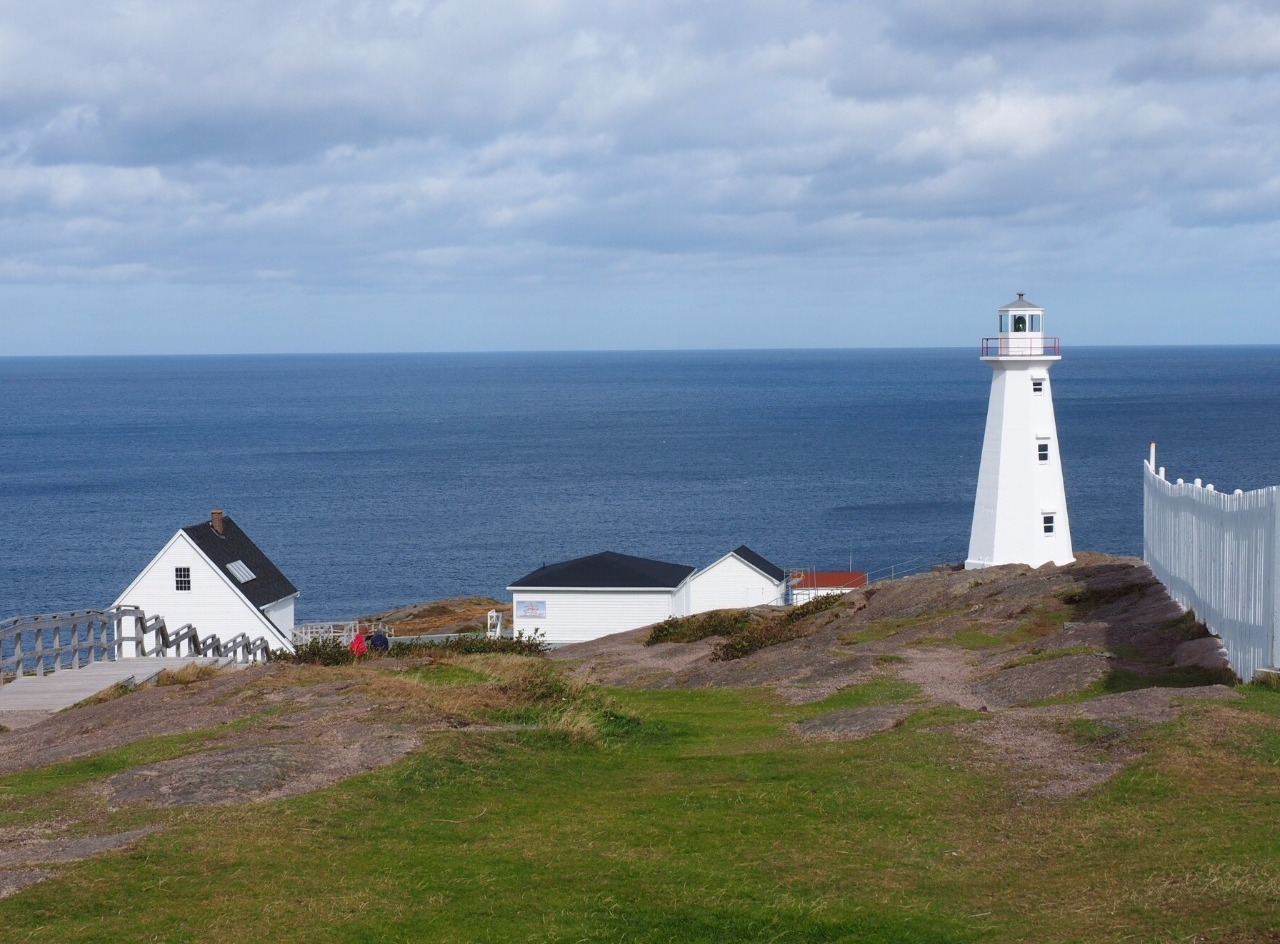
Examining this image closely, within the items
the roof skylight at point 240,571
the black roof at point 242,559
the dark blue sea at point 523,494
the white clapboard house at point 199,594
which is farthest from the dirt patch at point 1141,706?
the dark blue sea at point 523,494

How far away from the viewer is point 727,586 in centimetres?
5166

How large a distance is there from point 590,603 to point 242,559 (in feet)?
40.1

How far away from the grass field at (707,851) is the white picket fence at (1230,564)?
2366 mm

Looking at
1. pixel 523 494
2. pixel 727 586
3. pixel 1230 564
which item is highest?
pixel 1230 564

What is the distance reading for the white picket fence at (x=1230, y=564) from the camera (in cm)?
1691

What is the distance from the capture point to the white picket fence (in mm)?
16906

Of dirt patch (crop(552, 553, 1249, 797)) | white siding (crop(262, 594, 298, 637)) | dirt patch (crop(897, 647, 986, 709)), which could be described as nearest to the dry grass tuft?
dirt patch (crop(552, 553, 1249, 797))

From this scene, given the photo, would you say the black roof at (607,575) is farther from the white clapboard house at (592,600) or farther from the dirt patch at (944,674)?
the dirt patch at (944,674)

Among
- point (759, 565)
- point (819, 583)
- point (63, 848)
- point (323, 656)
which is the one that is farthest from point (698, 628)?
point (63, 848)

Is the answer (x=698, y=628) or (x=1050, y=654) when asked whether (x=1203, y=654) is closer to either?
(x=1050, y=654)

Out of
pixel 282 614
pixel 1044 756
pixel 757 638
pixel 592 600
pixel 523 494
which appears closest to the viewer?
pixel 1044 756

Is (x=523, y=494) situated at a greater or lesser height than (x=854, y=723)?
lesser

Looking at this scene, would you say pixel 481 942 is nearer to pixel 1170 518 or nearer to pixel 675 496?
pixel 1170 518

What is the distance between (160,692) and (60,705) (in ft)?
8.01
